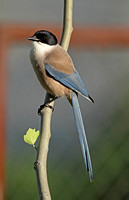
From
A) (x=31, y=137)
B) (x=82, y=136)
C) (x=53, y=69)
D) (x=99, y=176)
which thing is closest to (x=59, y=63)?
(x=53, y=69)

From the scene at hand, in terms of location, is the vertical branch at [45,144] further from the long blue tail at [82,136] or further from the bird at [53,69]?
the bird at [53,69]

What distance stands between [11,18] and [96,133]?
12.6 feet

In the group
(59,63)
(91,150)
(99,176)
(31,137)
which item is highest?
(59,63)

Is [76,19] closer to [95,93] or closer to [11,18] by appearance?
[11,18]

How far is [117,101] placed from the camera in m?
3.56

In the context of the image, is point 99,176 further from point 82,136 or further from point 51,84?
point 82,136

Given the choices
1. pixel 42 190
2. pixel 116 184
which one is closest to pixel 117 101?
pixel 116 184

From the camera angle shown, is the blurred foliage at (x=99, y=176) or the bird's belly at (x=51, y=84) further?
the blurred foliage at (x=99, y=176)

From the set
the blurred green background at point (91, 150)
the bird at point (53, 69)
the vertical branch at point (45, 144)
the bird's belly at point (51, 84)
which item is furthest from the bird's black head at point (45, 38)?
the blurred green background at point (91, 150)

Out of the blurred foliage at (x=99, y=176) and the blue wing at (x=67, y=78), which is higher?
the blue wing at (x=67, y=78)

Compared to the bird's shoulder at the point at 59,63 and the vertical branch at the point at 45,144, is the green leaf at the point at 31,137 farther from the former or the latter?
the bird's shoulder at the point at 59,63

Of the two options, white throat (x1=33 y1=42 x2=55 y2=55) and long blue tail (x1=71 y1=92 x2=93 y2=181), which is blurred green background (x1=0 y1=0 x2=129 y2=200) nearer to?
white throat (x1=33 y1=42 x2=55 y2=55)

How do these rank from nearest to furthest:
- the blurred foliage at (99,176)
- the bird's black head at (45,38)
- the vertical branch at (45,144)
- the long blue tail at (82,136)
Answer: the vertical branch at (45,144), the long blue tail at (82,136), the bird's black head at (45,38), the blurred foliage at (99,176)

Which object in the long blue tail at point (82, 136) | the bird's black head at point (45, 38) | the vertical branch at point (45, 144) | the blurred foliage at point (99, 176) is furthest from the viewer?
the blurred foliage at point (99, 176)
